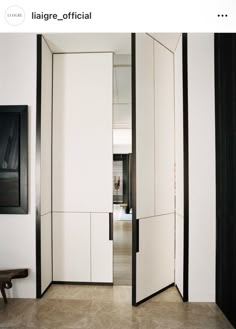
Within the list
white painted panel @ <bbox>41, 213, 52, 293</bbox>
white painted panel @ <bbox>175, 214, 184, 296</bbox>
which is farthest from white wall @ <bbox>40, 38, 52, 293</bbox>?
white painted panel @ <bbox>175, 214, 184, 296</bbox>

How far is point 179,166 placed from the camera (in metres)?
3.31

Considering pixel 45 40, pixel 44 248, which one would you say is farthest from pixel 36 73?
pixel 44 248

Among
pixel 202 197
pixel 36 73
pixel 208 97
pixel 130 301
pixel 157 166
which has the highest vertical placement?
pixel 36 73

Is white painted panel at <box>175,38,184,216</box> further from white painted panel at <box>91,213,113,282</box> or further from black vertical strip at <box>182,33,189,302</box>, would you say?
white painted panel at <box>91,213,113,282</box>

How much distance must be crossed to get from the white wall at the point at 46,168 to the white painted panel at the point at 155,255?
109 centimetres

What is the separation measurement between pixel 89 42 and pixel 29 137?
50.8 inches

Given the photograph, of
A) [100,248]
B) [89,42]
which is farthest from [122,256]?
[89,42]

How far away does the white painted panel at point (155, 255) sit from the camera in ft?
10.0

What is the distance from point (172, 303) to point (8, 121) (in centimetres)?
258

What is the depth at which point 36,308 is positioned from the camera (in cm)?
292

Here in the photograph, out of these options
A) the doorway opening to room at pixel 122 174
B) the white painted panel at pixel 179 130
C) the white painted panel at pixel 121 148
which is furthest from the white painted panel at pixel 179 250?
the white painted panel at pixel 121 148

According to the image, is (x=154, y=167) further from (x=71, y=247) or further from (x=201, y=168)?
(x=71, y=247)

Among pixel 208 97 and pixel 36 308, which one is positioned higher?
pixel 208 97

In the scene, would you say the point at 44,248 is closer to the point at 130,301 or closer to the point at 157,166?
the point at 130,301
